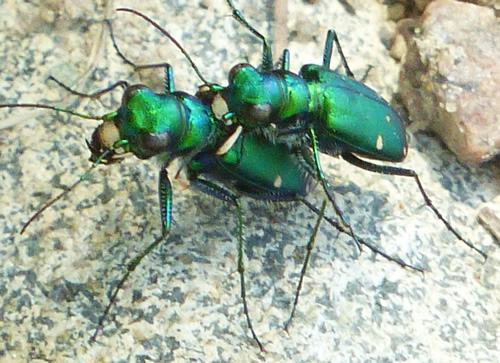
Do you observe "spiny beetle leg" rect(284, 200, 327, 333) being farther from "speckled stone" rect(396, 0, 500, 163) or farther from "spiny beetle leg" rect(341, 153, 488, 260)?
"speckled stone" rect(396, 0, 500, 163)

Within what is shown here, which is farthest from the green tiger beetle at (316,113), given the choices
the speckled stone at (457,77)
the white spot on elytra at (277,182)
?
the speckled stone at (457,77)

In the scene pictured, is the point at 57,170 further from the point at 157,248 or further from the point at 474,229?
the point at 474,229

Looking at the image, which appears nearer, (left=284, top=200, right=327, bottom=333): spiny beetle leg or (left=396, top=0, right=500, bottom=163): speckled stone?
(left=284, top=200, right=327, bottom=333): spiny beetle leg

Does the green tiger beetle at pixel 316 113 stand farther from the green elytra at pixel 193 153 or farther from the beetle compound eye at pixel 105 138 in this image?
the beetle compound eye at pixel 105 138

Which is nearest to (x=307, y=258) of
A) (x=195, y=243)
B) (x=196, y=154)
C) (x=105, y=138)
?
(x=195, y=243)

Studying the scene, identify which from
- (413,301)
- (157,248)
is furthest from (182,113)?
(413,301)

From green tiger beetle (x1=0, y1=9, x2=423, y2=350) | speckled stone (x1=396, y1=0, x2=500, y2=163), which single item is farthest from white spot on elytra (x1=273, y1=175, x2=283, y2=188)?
speckled stone (x1=396, y1=0, x2=500, y2=163)
